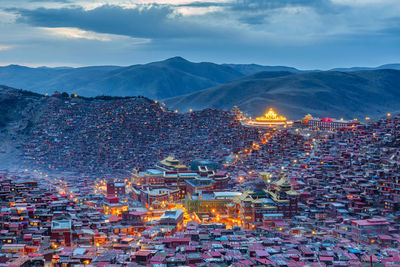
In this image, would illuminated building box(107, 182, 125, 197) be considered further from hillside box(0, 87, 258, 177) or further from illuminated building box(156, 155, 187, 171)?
hillside box(0, 87, 258, 177)

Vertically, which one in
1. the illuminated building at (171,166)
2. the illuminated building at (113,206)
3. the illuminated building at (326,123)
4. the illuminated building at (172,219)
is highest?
the illuminated building at (326,123)

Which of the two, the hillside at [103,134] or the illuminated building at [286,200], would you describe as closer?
the illuminated building at [286,200]

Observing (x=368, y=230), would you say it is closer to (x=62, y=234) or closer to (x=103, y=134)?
(x=62, y=234)

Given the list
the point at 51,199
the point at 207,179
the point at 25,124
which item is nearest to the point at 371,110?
the point at 25,124

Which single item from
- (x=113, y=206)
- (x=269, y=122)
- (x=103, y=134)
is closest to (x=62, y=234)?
(x=113, y=206)

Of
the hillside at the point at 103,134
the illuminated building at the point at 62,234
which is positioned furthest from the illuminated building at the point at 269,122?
the illuminated building at the point at 62,234

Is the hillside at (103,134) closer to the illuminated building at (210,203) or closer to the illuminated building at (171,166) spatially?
the illuminated building at (171,166)

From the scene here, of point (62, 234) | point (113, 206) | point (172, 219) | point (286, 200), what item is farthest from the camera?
point (113, 206)

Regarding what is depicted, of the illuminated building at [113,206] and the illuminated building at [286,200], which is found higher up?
the illuminated building at [286,200]

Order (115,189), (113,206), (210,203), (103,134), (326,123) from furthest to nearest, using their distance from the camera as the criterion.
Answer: (326,123), (103,134), (115,189), (113,206), (210,203)

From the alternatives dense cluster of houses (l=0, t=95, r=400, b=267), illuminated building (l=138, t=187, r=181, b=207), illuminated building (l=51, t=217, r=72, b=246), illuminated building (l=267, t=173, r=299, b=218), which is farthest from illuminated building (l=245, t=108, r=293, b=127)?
illuminated building (l=51, t=217, r=72, b=246)

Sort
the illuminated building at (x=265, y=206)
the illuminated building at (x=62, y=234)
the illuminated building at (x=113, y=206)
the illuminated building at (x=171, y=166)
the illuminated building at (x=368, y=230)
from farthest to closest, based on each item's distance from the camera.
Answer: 1. the illuminated building at (x=171, y=166)
2. the illuminated building at (x=113, y=206)
3. the illuminated building at (x=265, y=206)
4. the illuminated building at (x=368, y=230)
5. the illuminated building at (x=62, y=234)
